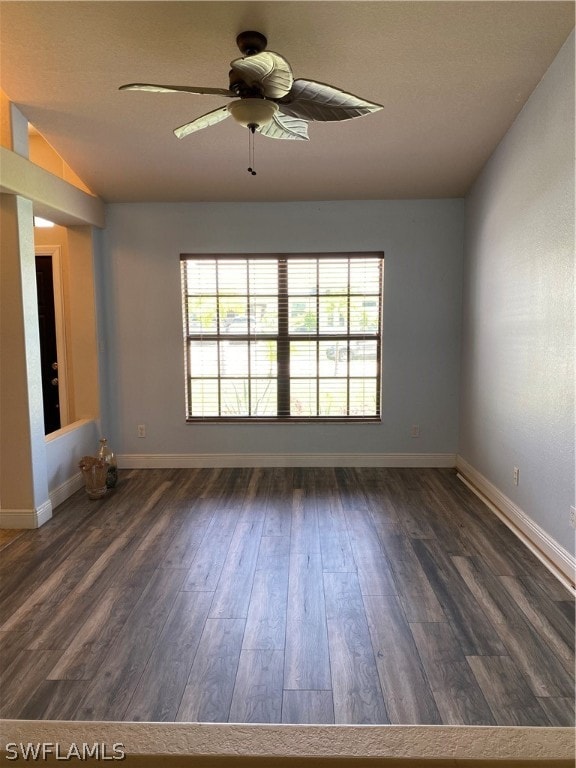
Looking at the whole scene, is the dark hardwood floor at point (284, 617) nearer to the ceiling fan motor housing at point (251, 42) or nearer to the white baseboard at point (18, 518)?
the white baseboard at point (18, 518)

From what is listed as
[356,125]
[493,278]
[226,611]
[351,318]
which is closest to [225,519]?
[226,611]

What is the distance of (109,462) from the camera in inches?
156

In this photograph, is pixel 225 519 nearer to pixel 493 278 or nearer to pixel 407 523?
pixel 407 523

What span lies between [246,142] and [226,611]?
3.24 m

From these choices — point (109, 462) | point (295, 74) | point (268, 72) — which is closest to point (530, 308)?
point (295, 74)

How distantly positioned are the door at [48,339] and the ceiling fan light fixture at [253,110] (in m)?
3.47

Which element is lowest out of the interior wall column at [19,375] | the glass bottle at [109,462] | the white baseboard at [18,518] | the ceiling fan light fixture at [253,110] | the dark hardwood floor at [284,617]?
the dark hardwood floor at [284,617]

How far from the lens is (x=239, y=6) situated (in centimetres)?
230

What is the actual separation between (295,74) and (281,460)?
3.22 meters

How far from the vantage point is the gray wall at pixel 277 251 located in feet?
14.4

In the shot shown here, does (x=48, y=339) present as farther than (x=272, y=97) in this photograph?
Yes

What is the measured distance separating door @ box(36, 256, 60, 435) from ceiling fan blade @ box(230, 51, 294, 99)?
360 centimetres

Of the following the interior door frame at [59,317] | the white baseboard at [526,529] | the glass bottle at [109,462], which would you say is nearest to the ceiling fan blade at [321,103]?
the white baseboard at [526,529]

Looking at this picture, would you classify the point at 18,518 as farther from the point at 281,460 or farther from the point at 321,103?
the point at 321,103
